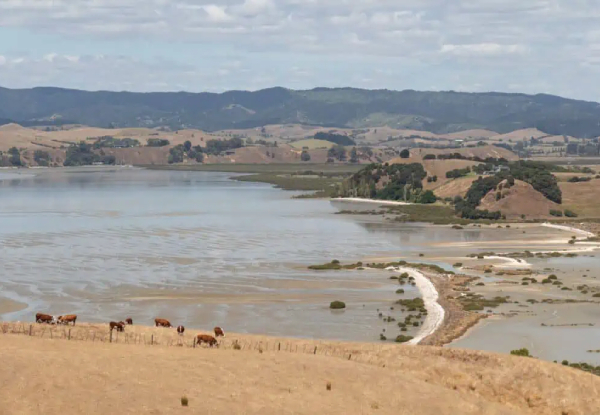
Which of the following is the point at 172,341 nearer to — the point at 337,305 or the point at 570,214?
the point at 337,305

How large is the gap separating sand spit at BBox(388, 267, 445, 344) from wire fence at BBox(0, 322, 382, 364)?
1555cm

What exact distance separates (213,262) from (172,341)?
179ft

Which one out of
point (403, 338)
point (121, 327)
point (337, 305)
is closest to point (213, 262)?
point (337, 305)

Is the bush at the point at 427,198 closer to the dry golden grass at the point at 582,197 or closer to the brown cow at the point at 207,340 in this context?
the dry golden grass at the point at 582,197

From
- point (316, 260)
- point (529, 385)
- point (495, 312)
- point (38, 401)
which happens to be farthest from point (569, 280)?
point (38, 401)

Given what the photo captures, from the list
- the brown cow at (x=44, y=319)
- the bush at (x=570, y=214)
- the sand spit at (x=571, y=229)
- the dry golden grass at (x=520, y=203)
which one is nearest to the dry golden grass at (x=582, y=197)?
the bush at (x=570, y=214)

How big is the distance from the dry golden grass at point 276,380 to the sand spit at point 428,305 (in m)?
17.8

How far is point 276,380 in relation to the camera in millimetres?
35906

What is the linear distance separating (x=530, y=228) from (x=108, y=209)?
66353mm

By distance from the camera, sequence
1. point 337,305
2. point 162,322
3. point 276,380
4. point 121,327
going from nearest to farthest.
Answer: point 276,380 < point 121,327 < point 162,322 < point 337,305

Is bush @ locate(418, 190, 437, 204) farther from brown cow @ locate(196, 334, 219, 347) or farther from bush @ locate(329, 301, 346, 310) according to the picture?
brown cow @ locate(196, 334, 219, 347)

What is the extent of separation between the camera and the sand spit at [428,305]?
205 feet

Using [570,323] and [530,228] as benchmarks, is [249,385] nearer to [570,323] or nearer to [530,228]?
[570,323]

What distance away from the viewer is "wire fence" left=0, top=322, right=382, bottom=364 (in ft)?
138
